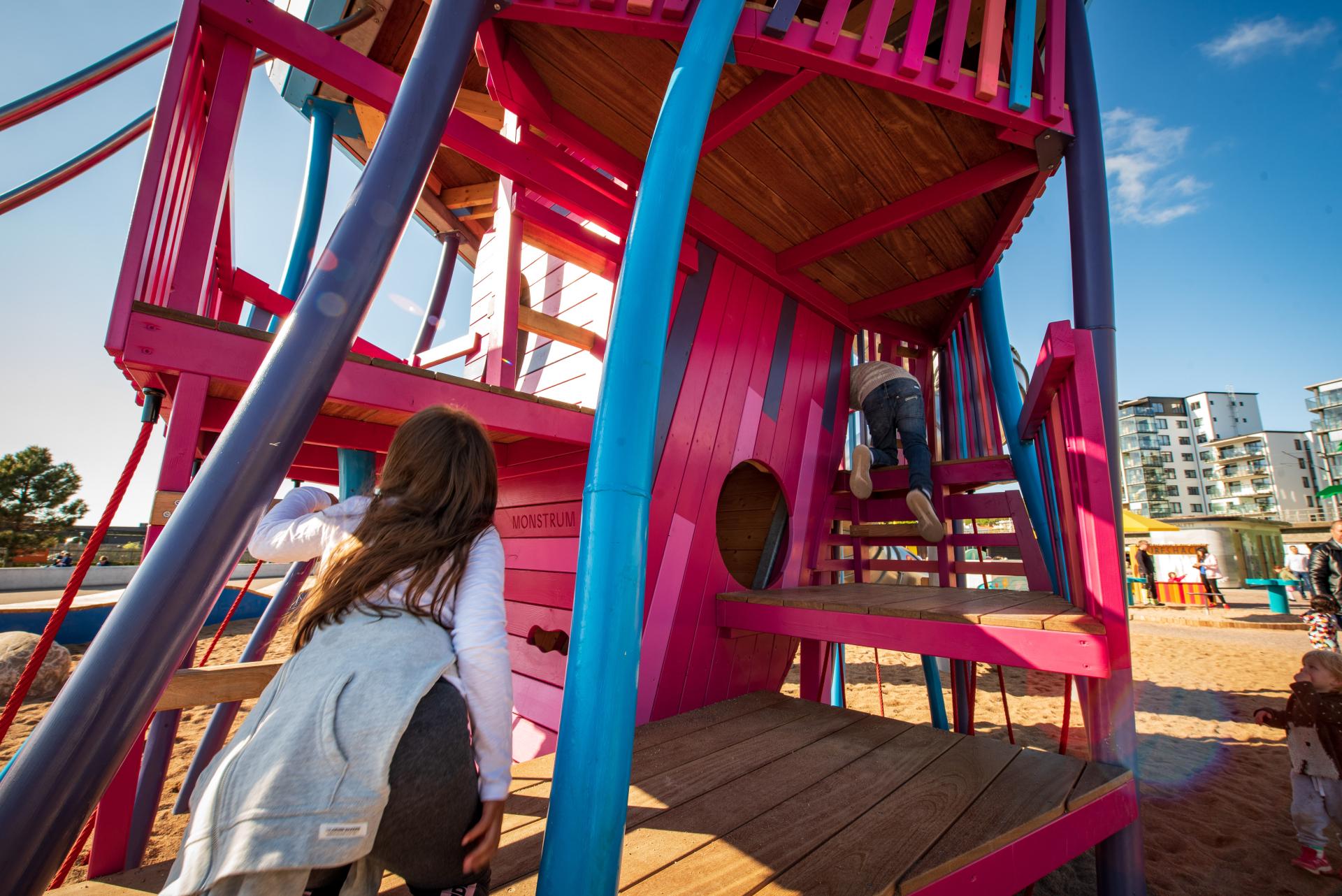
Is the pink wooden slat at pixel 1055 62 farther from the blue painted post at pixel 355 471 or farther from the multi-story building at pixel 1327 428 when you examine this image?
the multi-story building at pixel 1327 428

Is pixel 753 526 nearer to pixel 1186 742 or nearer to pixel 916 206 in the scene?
pixel 916 206

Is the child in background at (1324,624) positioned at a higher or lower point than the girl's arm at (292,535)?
lower

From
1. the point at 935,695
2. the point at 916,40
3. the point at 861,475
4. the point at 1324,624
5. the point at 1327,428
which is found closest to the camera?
the point at 916,40

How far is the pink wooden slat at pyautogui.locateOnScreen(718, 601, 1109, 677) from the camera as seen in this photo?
79.0 inches

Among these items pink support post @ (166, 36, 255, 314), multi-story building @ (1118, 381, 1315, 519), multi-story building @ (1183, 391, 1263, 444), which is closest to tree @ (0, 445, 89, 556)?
pink support post @ (166, 36, 255, 314)

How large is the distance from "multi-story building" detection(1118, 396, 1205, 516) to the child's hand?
89.2 meters

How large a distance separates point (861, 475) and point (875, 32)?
2.63 metres

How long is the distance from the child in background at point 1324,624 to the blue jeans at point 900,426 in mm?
5657

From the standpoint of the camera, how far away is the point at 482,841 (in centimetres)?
105

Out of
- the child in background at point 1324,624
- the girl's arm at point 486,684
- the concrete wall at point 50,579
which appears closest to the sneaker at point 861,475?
the girl's arm at point 486,684

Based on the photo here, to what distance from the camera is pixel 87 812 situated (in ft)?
3.01

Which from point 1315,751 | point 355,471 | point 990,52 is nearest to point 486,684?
point 355,471

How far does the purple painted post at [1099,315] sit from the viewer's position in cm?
199

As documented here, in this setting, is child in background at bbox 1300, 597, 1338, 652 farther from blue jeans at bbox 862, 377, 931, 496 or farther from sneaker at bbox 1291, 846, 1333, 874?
blue jeans at bbox 862, 377, 931, 496
